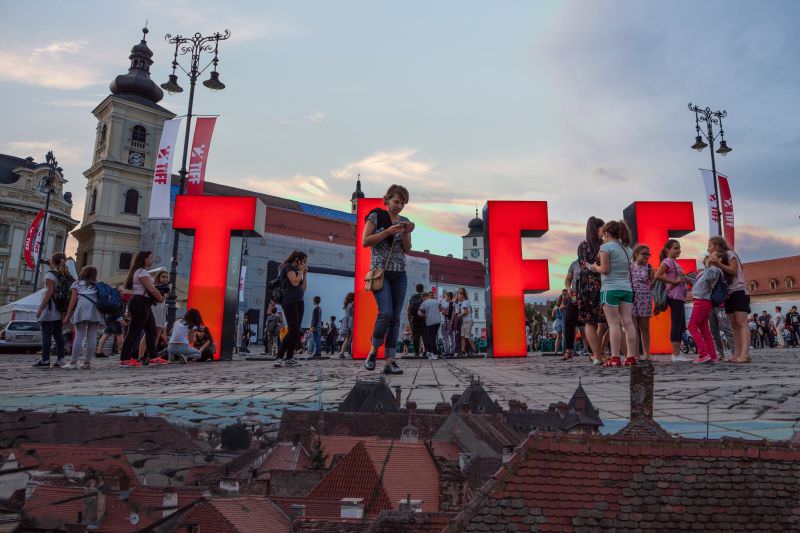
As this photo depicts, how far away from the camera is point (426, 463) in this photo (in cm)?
129

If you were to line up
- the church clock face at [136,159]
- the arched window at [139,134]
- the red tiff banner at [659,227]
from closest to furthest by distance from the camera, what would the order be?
the red tiff banner at [659,227] < the church clock face at [136,159] < the arched window at [139,134]

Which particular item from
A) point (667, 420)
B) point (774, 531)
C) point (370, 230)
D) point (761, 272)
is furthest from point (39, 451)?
point (761, 272)

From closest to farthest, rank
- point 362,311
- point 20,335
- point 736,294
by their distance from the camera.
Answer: point 736,294, point 362,311, point 20,335

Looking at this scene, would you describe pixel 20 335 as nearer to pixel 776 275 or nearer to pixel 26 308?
pixel 26 308

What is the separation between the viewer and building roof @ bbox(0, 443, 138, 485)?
1.10 m

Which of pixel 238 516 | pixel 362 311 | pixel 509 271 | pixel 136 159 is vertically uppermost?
pixel 136 159

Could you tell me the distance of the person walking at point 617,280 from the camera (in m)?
5.88

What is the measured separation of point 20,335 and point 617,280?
19504 mm

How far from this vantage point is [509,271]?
11594 millimetres

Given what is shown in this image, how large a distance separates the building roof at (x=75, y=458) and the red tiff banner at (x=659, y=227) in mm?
11417

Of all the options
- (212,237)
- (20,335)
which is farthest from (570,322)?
(20,335)

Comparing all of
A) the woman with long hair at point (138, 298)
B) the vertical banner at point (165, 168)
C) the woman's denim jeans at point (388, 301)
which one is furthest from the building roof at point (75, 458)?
the vertical banner at point (165, 168)

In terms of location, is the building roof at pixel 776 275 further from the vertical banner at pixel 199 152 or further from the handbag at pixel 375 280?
the handbag at pixel 375 280

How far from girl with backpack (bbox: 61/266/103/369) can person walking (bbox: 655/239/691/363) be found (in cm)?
752
